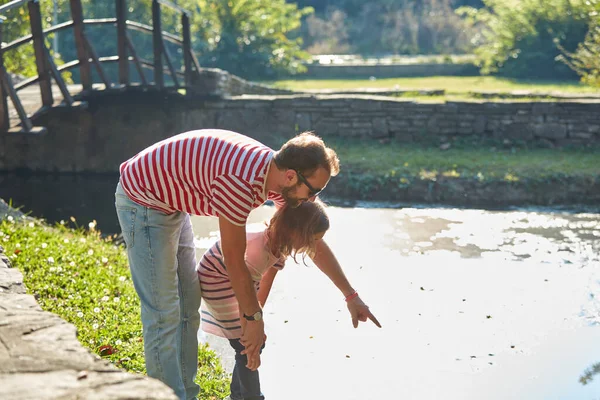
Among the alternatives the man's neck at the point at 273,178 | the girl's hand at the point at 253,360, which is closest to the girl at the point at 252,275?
the girl's hand at the point at 253,360

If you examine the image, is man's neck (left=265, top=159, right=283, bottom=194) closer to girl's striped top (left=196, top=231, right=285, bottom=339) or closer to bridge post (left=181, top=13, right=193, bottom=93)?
girl's striped top (left=196, top=231, right=285, bottom=339)

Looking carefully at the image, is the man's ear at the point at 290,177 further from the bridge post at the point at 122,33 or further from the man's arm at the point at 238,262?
the bridge post at the point at 122,33

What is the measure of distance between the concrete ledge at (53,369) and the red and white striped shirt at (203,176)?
703mm

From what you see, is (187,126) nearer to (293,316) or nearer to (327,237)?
(327,237)

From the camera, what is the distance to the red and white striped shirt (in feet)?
10.1

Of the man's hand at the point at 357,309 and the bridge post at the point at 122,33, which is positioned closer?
the man's hand at the point at 357,309

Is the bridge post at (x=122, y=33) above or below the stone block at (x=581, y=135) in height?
above

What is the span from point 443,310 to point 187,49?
23.8ft

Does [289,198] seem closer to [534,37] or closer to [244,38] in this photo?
[244,38]

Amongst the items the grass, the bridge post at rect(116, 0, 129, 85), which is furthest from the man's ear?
the bridge post at rect(116, 0, 129, 85)

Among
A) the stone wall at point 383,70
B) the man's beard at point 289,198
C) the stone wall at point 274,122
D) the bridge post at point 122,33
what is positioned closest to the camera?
the man's beard at point 289,198

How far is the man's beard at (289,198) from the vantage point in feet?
10.4

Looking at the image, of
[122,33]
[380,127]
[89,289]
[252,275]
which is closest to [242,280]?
[252,275]

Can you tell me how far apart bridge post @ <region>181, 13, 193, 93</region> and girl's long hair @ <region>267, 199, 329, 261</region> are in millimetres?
8652
